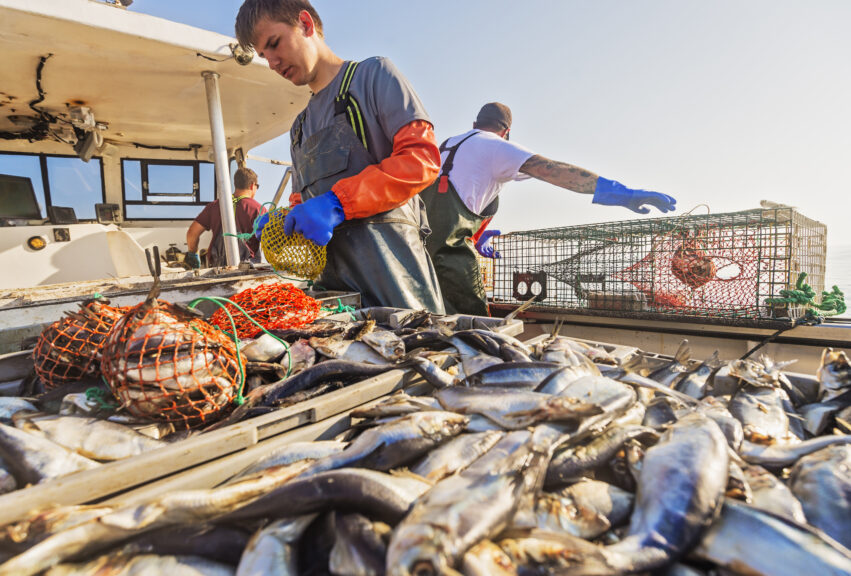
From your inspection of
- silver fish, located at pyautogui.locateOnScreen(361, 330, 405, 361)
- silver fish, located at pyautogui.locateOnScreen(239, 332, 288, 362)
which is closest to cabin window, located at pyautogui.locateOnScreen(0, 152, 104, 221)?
silver fish, located at pyautogui.locateOnScreen(239, 332, 288, 362)

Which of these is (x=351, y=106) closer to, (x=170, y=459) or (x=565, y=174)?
(x=565, y=174)

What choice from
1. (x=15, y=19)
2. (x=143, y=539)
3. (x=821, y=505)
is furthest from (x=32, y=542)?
(x=15, y=19)

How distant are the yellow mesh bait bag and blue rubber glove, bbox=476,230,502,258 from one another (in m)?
3.07

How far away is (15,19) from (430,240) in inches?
167

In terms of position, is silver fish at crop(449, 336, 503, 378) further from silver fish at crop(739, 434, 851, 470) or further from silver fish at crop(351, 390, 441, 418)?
silver fish at crop(739, 434, 851, 470)

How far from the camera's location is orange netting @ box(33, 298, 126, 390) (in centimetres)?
158

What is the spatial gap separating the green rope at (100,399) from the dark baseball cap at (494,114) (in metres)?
4.08

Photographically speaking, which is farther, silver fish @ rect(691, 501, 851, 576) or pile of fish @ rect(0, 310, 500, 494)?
pile of fish @ rect(0, 310, 500, 494)

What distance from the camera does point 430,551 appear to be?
2.48ft

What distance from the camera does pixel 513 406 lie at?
1254 millimetres

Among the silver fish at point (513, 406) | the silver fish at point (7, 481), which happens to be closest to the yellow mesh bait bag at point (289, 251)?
the silver fish at point (513, 406)

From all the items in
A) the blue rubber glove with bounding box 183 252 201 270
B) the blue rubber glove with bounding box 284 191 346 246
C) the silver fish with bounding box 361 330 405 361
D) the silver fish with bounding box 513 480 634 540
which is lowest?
the silver fish with bounding box 513 480 634 540

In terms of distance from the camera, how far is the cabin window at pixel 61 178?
577 cm

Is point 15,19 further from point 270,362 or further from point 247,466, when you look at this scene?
point 247,466
